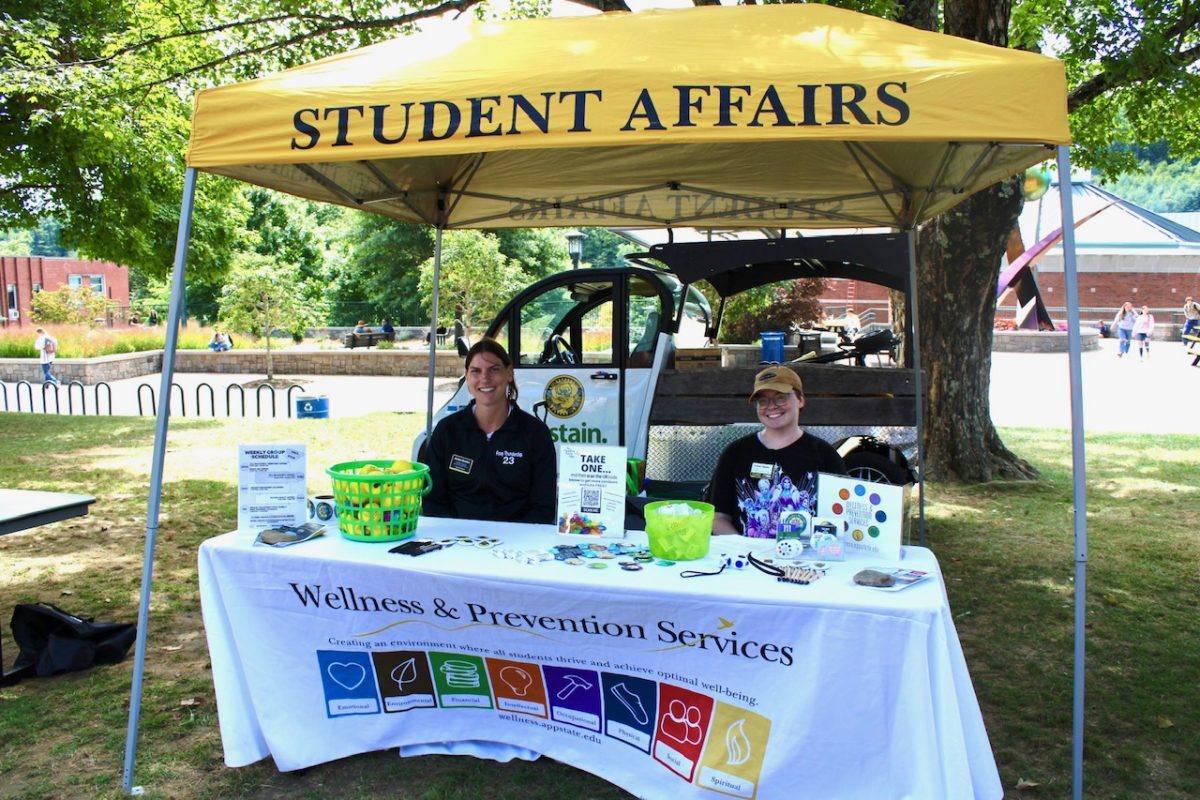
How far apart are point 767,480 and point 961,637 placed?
2.08m

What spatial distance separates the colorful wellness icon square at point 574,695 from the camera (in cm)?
299

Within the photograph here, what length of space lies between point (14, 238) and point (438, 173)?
379 feet

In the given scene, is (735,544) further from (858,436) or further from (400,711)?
(858,436)

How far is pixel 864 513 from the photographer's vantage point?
2945 millimetres

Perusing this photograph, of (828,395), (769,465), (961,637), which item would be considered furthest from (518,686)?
(828,395)

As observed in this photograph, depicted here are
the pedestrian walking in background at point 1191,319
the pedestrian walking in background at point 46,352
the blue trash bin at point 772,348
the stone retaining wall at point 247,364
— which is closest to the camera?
the blue trash bin at point 772,348

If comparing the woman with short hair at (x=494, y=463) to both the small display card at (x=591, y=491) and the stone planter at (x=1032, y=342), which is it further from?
the stone planter at (x=1032, y=342)

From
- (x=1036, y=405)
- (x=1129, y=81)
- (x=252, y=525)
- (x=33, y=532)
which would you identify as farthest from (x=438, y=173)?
(x=1036, y=405)

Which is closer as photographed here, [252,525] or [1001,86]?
[1001,86]

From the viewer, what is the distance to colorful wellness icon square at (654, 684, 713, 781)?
2.80m

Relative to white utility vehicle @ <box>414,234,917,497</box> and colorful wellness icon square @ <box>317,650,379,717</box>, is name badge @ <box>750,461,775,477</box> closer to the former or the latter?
colorful wellness icon square @ <box>317,650,379,717</box>

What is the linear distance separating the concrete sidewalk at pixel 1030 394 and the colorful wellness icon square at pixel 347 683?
7523 mm

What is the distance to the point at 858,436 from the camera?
623 centimetres

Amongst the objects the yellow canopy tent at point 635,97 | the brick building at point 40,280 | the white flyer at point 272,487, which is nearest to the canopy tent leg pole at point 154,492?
the yellow canopy tent at point 635,97
